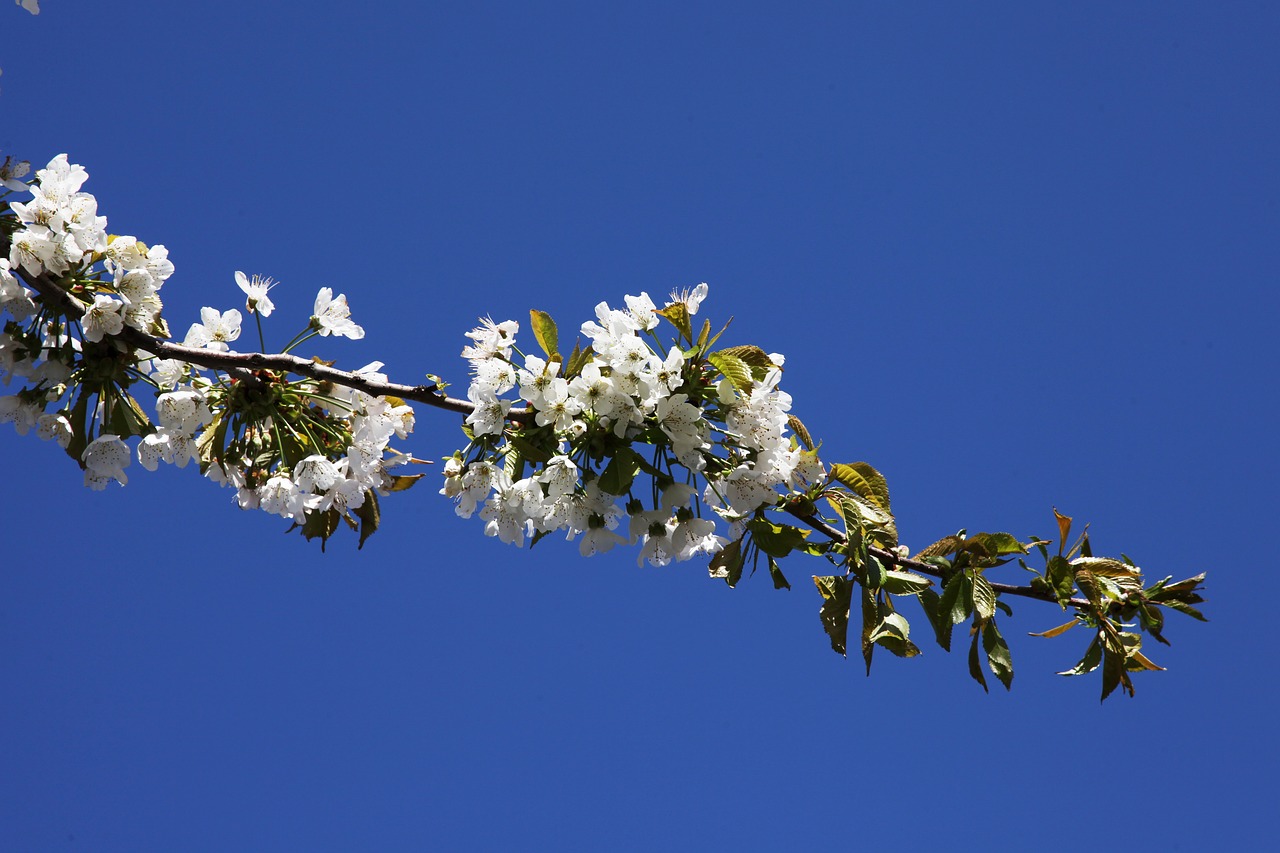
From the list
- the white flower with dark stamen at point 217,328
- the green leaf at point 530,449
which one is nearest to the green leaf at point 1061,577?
the green leaf at point 530,449

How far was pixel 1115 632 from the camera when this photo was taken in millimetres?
2955

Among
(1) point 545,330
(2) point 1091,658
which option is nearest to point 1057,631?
(2) point 1091,658

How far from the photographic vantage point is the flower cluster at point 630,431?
2.81 m

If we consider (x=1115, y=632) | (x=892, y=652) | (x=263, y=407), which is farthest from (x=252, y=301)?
(x=1115, y=632)

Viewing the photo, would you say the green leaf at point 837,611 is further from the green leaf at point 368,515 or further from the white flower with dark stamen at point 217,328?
the white flower with dark stamen at point 217,328

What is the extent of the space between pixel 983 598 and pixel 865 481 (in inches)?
17.3

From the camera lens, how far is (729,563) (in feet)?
9.92

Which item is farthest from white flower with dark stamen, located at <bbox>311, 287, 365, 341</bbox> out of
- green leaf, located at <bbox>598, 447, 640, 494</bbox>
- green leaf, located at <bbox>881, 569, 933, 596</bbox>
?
green leaf, located at <bbox>881, 569, 933, 596</bbox>

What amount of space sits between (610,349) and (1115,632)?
1.59 metres

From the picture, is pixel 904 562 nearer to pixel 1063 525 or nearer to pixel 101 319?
pixel 1063 525

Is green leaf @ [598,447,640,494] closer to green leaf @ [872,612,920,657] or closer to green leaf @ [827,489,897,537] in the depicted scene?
green leaf @ [827,489,897,537]

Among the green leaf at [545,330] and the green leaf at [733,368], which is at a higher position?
the green leaf at [545,330]

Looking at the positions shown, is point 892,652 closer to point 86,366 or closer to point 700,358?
point 700,358

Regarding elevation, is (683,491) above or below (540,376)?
below
